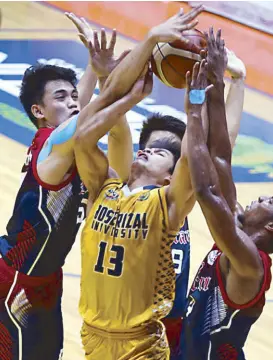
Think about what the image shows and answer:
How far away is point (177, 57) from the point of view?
5.52 m

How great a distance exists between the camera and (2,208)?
30.0ft

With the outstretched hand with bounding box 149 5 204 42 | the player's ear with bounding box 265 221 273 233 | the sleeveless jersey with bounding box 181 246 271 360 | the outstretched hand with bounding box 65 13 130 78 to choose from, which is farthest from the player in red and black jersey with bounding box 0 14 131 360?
the player's ear with bounding box 265 221 273 233

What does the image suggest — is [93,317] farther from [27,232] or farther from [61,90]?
[61,90]

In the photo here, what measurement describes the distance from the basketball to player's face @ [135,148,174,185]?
45 centimetres

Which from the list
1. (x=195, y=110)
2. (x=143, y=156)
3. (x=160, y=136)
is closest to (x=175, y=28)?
(x=195, y=110)

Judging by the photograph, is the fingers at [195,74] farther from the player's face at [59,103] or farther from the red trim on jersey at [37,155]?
the player's face at [59,103]

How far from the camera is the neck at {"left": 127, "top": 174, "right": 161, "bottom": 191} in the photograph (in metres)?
5.75

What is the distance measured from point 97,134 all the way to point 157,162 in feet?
1.51

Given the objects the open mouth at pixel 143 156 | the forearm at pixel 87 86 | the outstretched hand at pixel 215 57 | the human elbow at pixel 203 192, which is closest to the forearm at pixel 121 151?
the open mouth at pixel 143 156

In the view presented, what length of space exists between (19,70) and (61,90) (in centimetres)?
519

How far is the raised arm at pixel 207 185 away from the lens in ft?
16.8

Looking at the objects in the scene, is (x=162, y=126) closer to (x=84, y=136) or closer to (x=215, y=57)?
(x=84, y=136)

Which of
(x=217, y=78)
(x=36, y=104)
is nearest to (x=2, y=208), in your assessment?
(x=36, y=104)

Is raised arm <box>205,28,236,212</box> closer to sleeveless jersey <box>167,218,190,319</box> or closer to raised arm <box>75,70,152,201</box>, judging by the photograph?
raised arm <box>75,70,152,201</box>
